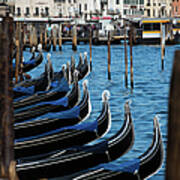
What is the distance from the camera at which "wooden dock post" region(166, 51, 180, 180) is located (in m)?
2.70

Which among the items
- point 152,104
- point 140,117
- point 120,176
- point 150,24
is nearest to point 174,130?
point 120,176

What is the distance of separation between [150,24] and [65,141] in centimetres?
3345

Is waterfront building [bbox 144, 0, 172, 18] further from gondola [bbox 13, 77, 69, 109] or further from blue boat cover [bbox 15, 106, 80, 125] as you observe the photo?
blue boat cover [bbox 15, 106, 80, 125]

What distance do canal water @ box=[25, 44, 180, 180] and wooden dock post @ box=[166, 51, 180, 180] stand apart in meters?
6.54

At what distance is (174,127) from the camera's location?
2713 millimetres

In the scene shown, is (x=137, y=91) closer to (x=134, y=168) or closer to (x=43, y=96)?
(x=43, y=96)

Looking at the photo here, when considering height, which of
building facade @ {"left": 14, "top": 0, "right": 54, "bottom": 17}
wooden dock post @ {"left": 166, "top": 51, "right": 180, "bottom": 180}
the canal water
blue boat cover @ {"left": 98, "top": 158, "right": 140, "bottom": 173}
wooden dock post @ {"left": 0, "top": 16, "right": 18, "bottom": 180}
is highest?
wooden dock post @ {"left": 166, "top": 51, "right": 180, "bottom": 180}

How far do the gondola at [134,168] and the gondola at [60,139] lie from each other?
5.90ft

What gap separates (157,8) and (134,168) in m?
69.6

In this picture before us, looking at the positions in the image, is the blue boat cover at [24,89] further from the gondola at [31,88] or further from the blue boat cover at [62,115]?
the blue boat cover at [62,115]

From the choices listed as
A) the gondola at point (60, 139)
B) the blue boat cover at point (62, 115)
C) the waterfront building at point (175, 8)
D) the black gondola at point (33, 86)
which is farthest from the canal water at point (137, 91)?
the waterfront building at point (175, 8)

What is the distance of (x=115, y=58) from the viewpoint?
3688 cm

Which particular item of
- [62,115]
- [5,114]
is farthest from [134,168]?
[62,115]

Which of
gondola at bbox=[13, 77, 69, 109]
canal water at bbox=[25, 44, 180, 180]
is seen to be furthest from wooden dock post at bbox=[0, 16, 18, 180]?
gondola at bbox=[13, 77, 69, 109]
